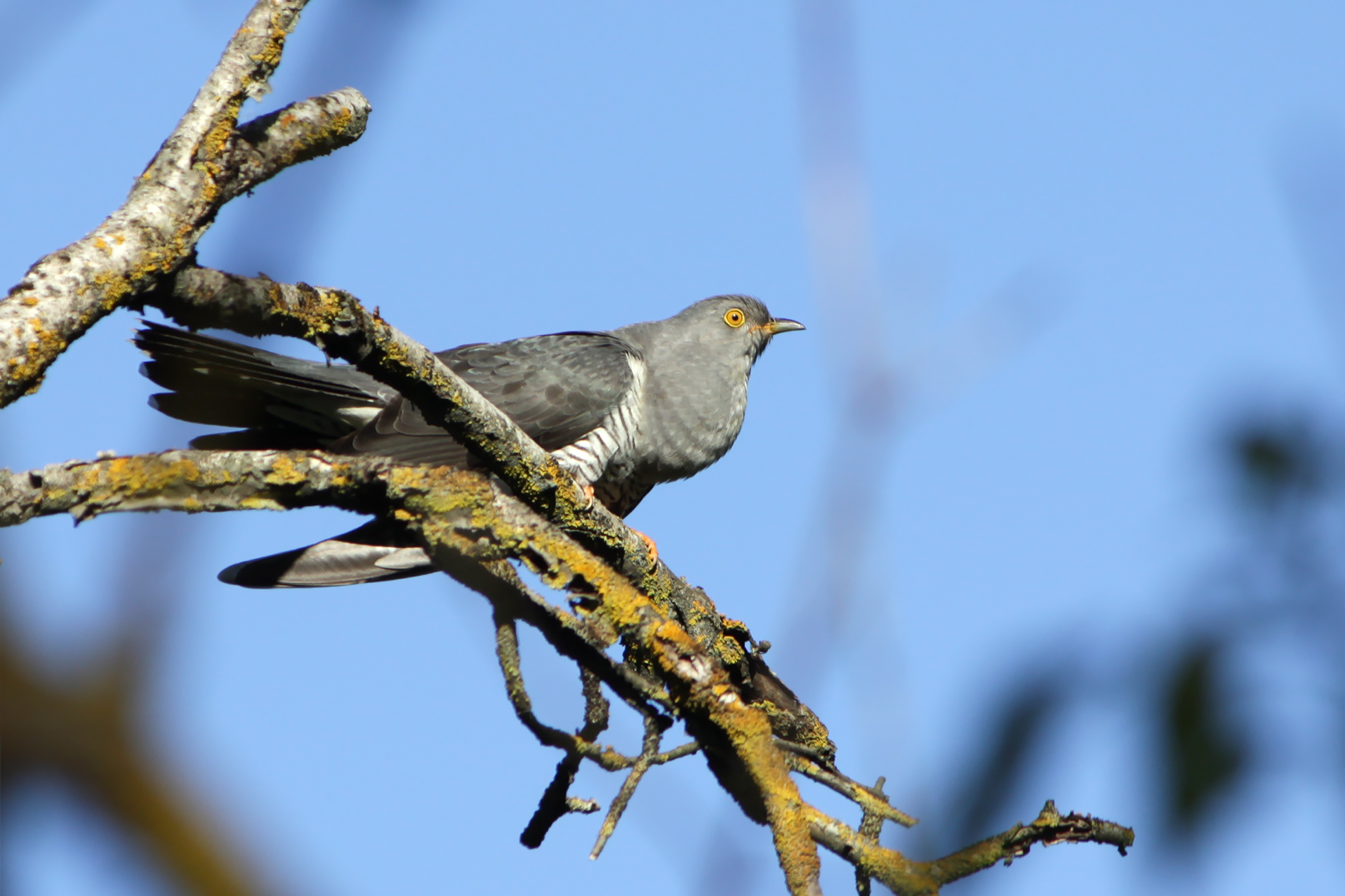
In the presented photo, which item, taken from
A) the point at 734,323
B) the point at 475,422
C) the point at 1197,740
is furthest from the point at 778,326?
the point at 1197,740

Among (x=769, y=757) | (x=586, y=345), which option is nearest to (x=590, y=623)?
(x=769, y=757)

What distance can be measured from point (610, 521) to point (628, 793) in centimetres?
119

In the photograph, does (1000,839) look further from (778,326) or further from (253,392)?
(778,326)

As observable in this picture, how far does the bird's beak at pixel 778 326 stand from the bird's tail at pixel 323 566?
3.25 meters

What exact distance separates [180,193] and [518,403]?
2.90 metres

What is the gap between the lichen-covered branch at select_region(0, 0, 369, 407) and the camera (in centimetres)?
219

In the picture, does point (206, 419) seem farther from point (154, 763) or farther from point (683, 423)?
point (154, 763)

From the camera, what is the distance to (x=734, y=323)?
21.6 ft

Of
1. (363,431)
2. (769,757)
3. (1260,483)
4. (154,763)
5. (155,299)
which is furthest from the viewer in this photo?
(363,431)

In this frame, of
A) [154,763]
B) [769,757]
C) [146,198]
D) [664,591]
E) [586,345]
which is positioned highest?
[586,345]

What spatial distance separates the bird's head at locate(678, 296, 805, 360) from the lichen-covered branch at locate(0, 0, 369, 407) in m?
3.80

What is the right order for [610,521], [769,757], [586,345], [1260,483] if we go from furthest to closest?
[586,345]
[610,521]
[769,757]
[1260,483]

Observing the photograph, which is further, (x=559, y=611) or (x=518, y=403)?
(x=518, y=403)

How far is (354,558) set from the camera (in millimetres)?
3852
